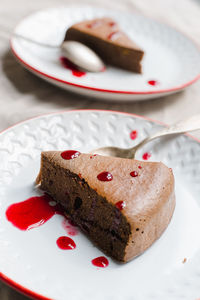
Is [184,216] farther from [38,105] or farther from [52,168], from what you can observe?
[38,105]

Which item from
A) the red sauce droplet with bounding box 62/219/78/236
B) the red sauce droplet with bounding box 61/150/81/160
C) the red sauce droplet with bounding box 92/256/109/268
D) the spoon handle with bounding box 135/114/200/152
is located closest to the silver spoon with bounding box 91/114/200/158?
the spoon handle with bounding box 135/114/200/152

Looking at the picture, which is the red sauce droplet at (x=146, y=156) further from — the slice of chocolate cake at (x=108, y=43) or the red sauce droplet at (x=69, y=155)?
the slice of chocolate cake at (x=108, y=43)

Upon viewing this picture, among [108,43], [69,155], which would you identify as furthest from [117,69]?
[69,155]

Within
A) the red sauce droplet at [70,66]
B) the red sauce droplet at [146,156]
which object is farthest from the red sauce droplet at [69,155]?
the red sauce droplet at [70,66]

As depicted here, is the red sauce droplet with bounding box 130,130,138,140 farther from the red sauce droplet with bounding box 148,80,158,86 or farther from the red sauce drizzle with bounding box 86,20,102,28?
the red sauce drizzle with bounding box 86,20,102,28

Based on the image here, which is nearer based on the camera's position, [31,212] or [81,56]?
[31,212]

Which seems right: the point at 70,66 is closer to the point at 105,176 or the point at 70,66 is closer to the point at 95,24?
the point at 95,24
